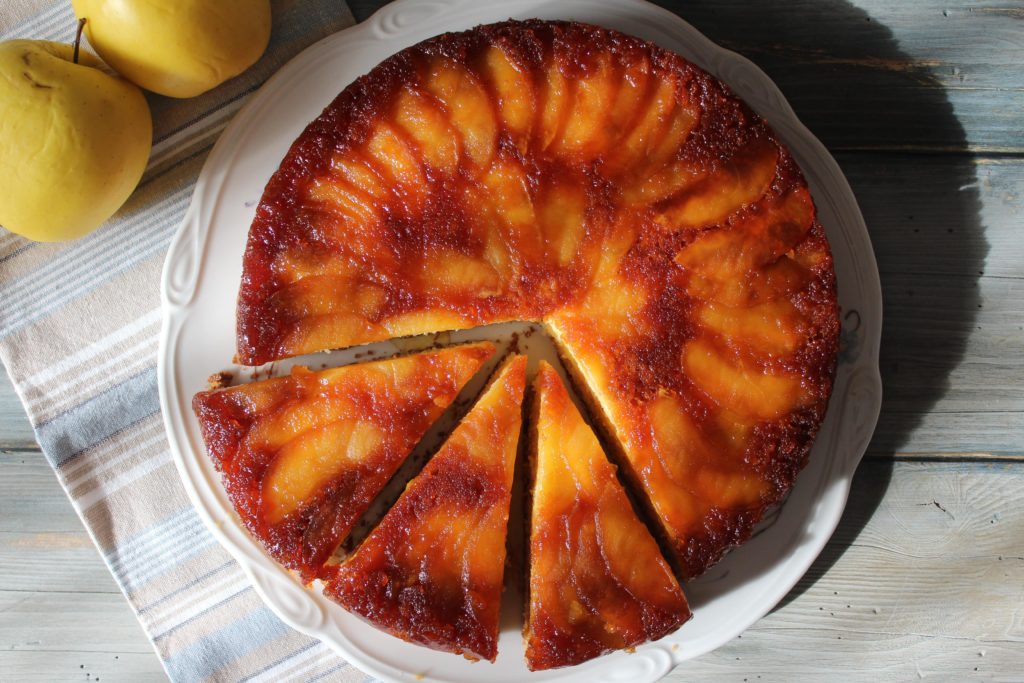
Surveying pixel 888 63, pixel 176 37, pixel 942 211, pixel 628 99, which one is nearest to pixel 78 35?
pixel 176 37

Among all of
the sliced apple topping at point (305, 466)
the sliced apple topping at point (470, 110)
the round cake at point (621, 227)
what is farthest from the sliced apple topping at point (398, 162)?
the sliced apple topping at point (305, 466)

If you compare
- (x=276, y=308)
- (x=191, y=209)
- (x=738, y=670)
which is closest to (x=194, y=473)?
(x=276, y=308)

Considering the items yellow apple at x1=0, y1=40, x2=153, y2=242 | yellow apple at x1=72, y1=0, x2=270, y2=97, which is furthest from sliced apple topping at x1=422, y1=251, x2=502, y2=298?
yellow apple at x1=0, y1=40, x2=153, y2=242

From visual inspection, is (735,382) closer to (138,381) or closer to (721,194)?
(721,194)

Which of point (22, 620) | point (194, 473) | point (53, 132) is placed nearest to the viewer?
point (53, 132)

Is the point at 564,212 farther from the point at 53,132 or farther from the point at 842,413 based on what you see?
the point at 53,132
